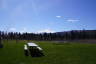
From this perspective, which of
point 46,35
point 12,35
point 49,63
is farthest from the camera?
point 46,35

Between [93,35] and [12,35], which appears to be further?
[93,35]

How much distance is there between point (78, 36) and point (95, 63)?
381ft

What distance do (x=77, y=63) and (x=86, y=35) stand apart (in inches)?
4808

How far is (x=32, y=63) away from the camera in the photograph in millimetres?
10859

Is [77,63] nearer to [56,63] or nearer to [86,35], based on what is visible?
[56,63]

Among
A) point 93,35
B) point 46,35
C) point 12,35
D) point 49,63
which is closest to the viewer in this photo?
point 49,63

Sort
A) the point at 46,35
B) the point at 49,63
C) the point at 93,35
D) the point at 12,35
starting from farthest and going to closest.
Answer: the point at 93,35 → the point at 46,35 → the point at 12,35 → the point at 49,63

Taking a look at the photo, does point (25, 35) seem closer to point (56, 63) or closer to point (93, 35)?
point (93, 35)

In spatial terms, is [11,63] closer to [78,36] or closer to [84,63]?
[84,63]

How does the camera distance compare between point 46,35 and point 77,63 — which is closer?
point 77,63

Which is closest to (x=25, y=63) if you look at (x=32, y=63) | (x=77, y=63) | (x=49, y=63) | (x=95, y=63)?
(x=32, y=63)

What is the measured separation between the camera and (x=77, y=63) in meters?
10.9

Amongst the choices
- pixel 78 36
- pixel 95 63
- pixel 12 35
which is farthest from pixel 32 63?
pixel 78 36

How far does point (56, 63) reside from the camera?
35.4 feet
